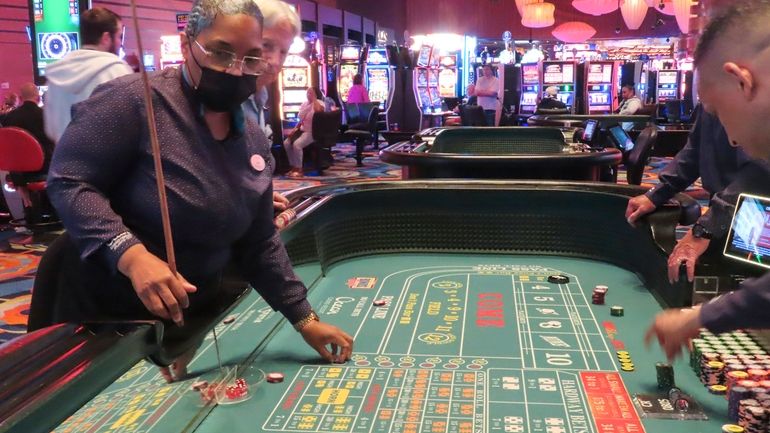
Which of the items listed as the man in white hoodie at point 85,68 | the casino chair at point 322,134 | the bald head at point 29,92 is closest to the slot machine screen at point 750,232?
the man in white hoodie at point 85,68

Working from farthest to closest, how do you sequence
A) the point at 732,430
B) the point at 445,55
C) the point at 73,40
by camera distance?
the point at 445,55, the point at 73,40, the point at 732,430

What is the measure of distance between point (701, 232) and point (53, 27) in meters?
5.66

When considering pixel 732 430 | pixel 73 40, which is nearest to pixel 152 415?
pixel 732 430

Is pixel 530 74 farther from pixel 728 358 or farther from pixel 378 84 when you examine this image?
pixel 728 358

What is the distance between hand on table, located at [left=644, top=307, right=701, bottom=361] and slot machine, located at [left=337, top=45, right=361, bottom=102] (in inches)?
514

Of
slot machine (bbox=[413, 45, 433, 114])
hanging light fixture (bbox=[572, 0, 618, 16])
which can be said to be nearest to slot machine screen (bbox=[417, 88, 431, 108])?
slot machine (bbox=[413, 45, 433, 114])

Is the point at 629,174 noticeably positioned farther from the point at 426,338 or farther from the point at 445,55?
the point at 445,55

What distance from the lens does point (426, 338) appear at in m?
1.75

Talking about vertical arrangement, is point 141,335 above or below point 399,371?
above

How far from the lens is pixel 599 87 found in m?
13.0

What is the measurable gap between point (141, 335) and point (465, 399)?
65 cm

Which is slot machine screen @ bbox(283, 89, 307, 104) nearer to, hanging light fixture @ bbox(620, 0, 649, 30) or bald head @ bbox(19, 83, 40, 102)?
bald head @ bbox(19, 83, 40, 102)

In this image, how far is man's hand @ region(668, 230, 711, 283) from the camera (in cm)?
189

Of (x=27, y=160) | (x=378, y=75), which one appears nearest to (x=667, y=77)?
(x=378, y=75)
